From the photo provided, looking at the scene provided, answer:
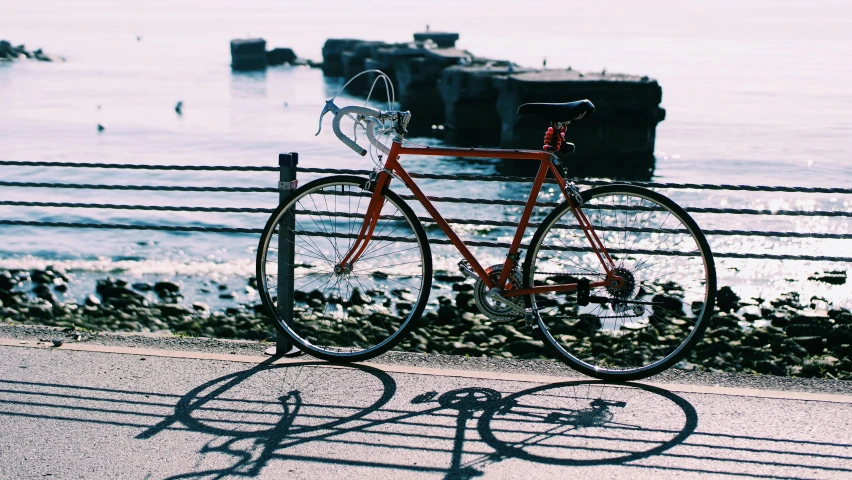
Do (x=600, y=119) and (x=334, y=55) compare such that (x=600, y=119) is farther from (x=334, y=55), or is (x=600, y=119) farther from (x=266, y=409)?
(x=334, y=55)

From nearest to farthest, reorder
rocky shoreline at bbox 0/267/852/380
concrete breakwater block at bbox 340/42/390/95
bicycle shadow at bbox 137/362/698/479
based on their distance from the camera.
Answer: bicycle shadow at bbox 137/362/698/479 < rocky shoreline at bbox 0/267/852/380 < concrete breakwater block at bbox 340/42/390/95

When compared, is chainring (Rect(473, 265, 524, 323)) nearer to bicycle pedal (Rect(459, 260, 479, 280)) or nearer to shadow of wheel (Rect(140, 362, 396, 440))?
bicycle pedal (Rect(459, 260, 479, 280))

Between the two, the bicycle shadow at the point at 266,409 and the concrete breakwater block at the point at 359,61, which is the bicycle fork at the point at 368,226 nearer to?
the bicycle shadow at the point at 266,409

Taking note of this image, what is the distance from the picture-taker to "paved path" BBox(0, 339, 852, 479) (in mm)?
4152

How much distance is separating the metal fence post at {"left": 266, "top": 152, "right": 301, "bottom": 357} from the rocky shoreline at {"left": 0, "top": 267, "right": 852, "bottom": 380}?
1.38 metres

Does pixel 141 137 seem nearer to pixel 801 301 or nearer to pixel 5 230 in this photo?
pixel 5 230

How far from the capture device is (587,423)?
465 centimetres

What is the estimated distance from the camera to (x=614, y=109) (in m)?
40.0

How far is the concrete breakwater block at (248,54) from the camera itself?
106312 mm

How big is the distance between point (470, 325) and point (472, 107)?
120 ft

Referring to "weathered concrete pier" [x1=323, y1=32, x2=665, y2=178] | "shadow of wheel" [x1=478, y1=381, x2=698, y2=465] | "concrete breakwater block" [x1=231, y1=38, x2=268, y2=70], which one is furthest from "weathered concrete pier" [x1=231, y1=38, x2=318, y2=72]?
"shadow of wheel" [x1=478, y1=381, x2=698, y2=465]

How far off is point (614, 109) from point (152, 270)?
24.9 metres

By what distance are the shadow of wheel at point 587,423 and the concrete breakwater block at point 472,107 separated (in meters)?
42.3

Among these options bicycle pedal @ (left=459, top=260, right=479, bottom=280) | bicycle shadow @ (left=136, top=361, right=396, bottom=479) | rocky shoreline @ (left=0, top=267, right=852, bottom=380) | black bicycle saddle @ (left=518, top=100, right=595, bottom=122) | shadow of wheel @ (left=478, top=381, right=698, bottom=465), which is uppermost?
Answer: black bicycle saddle @ (left=518, top=100, right=595, bottom=122)
